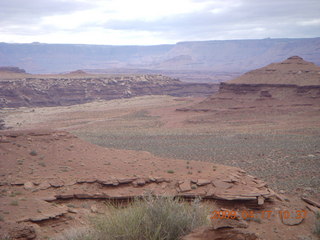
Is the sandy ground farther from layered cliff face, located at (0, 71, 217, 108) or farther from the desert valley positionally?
layered cliff face, located at (0, 71, 217, 108)

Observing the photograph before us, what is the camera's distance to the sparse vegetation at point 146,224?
586 centimetres

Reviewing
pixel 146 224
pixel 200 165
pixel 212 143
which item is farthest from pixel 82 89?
pixel 146 224

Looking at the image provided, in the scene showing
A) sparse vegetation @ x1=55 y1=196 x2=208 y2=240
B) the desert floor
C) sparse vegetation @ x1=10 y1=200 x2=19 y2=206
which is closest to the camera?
sparse vegetation @ x1=55 y1=196 x2=208 y2=240

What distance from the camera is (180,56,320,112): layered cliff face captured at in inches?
1639

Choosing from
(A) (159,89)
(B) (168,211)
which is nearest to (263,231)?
(B) (168,211)

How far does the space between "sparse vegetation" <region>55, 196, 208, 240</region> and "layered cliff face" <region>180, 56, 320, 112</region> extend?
37.8 m

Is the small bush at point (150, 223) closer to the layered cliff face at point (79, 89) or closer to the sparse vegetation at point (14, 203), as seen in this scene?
the sparse vegetation at point (14, 203)

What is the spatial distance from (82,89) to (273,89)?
43.7m

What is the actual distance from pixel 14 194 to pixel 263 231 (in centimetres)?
656

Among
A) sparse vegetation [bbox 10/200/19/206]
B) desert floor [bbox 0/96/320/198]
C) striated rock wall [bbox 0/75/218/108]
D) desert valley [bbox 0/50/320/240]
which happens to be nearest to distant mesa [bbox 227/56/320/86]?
desert valley [bbox 0/50/320/240]

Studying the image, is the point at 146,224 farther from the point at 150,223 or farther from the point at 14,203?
the point at 14,203

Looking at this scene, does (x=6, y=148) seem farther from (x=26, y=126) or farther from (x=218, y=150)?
(x=26, y=126)

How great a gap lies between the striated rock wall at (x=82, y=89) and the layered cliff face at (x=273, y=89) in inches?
1287

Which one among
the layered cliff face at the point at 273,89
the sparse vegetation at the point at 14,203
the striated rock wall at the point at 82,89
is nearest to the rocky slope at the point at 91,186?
the sparse vegetation at the point at 14,203
